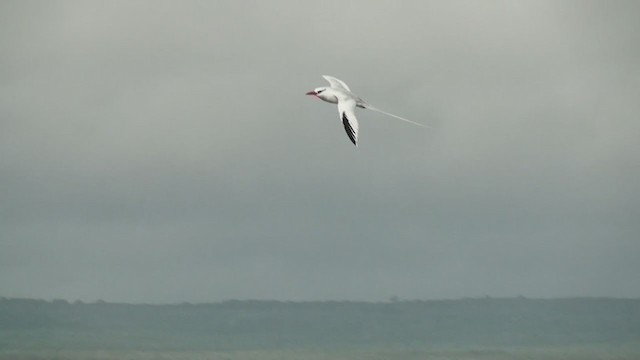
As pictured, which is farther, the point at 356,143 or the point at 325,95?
the point at 325,95

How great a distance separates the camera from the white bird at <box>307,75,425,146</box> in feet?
280

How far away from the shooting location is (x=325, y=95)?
90.9 meters

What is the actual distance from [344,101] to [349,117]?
2925mm

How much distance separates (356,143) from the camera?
82375 millimetres

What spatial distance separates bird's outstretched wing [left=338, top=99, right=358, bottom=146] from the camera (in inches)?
3332

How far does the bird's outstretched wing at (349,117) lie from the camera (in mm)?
84625

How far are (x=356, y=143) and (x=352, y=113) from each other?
4808 mm

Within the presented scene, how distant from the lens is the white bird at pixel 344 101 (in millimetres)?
85250

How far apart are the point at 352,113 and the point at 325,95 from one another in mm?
4399

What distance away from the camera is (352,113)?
8688cm

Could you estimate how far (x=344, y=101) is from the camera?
88875mm

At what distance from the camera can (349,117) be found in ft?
283

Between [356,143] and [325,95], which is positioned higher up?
[325,95]
